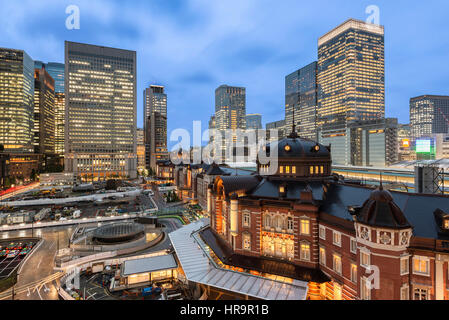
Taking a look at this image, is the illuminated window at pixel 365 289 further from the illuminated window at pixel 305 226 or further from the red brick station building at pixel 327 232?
the illuminated window at pixel 305 226

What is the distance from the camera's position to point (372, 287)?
88.4 ft

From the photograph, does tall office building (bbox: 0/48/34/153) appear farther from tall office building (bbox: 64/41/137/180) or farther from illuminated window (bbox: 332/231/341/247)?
illuminated window (bbox: 332/231/341/247)

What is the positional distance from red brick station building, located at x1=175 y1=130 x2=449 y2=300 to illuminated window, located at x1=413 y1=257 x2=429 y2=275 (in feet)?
0.29

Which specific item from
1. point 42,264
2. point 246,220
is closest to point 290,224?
point 246,220

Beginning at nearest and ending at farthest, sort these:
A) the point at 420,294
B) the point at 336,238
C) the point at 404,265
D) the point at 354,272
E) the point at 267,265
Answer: the point at 420,294
the point at 404,265
the point at 354,272
the point at 336,238
the point at 267,265

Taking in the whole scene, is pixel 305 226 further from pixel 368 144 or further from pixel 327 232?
pixel 368 144

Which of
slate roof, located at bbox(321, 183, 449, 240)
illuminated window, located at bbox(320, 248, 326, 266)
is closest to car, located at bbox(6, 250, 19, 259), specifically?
illuminated window, located at bbox(320, 248, 326, 266)

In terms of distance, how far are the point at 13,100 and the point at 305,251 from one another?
229 metres

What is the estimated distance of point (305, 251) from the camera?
37.2 meters

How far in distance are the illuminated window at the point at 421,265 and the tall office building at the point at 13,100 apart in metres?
234

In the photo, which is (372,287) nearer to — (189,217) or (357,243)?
(357,243)
